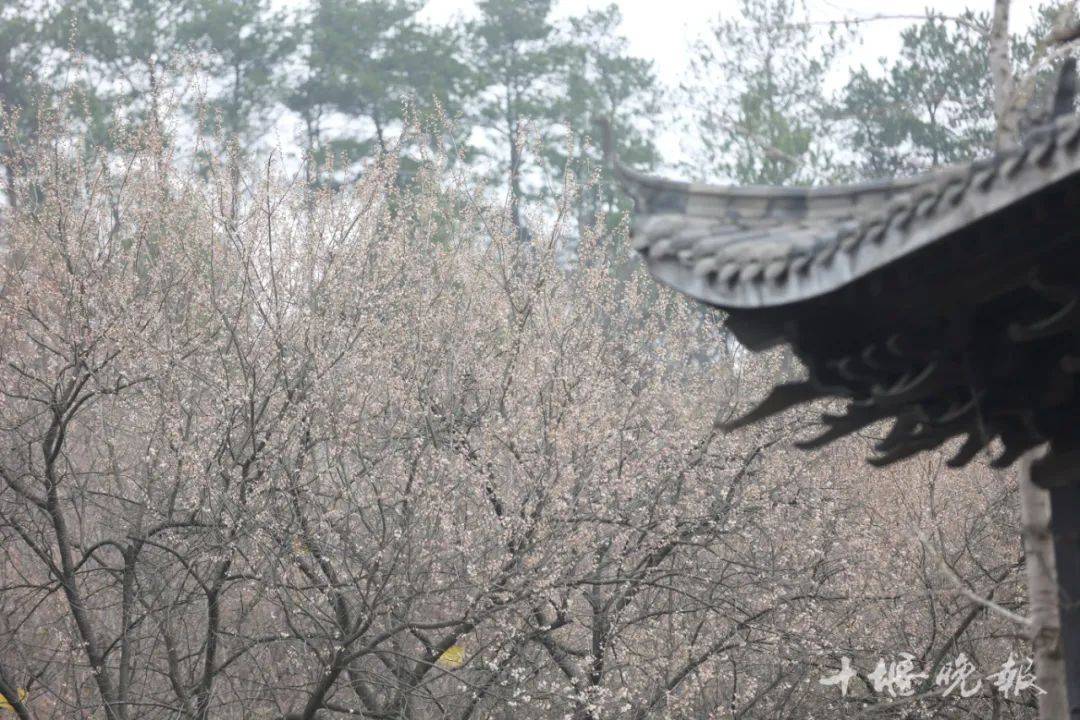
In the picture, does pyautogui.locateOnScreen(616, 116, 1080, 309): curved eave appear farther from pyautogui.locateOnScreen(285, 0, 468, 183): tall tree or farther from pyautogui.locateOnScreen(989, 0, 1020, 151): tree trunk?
pyautogui.locateOnScreen(285, 0, 468, 183): tall tree

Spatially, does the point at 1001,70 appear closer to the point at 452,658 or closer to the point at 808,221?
the point at 808,221

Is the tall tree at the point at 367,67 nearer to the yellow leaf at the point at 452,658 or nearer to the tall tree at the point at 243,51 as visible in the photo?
the tall tree at the point at 243,51

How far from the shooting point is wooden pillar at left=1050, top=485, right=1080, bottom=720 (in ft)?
11.3

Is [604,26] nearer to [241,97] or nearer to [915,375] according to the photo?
[241,97]

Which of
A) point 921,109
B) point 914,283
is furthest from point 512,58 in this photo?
point 914,283

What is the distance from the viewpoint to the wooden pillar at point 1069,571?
3.45m

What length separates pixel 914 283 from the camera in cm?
317

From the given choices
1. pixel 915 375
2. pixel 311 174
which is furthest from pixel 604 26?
pixel 915 375

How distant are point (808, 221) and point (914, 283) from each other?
62cm

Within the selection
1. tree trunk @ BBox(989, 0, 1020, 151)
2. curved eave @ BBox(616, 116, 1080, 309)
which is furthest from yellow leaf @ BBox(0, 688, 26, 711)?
tree trunk @ BBox(989, 0, 1020, 151)

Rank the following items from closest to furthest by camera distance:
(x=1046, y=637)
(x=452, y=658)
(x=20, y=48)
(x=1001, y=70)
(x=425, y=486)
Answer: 1. (x=1046, y=637)
2. (x=1001, y=70)
3. (x=425, y=486)
4. (x=452, y=658)
5. (x=20, y=48)

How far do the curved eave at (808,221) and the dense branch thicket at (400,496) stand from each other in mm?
4953

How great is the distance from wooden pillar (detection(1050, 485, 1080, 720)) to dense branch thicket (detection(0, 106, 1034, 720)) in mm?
5105

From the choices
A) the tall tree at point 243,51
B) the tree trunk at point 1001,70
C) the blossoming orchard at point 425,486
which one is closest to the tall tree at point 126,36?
the tall tree at point 243,51
